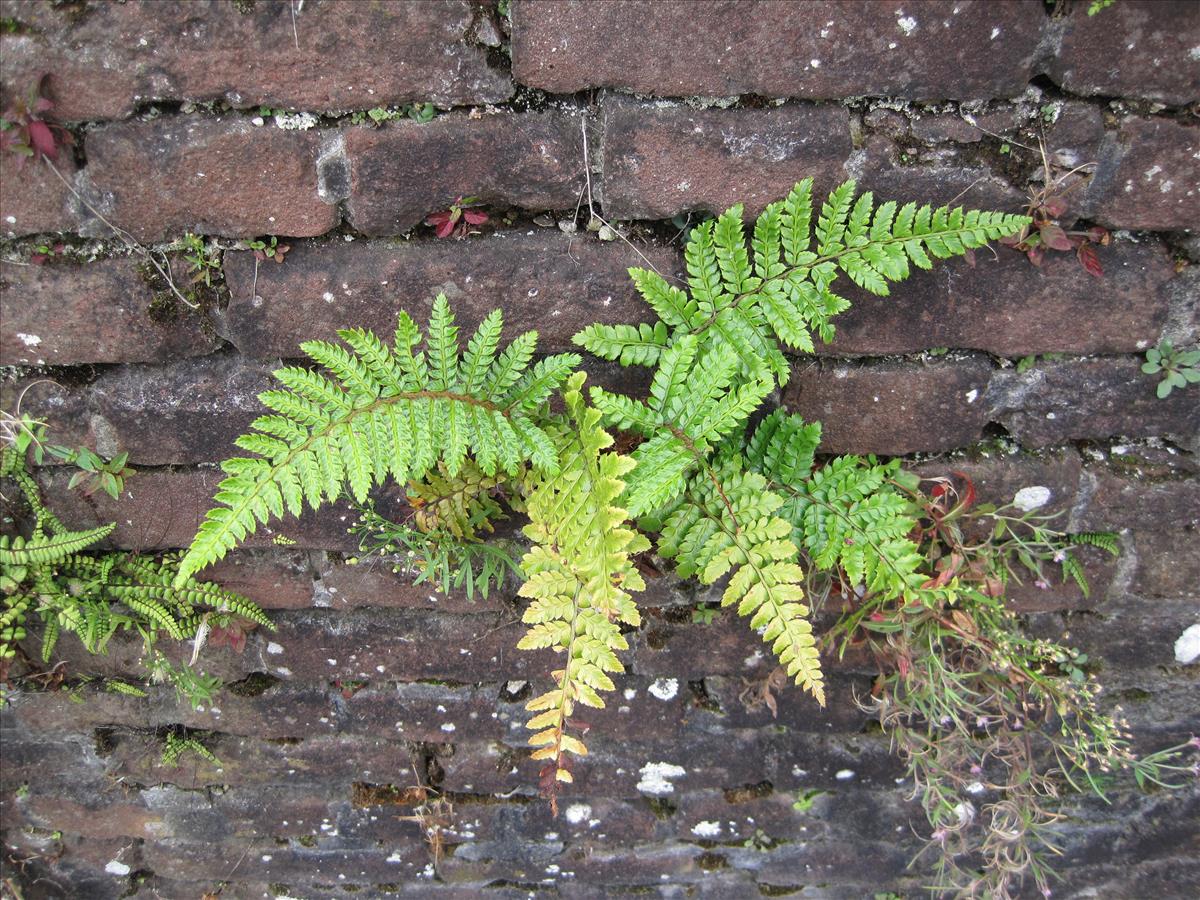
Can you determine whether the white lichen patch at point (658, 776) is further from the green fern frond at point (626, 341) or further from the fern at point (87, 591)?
the green fern frond at point (626, 341)

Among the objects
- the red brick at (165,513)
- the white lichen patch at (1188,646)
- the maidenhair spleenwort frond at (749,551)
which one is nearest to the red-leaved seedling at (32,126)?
the red brick at (165,513)

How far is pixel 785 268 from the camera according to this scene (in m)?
1.54

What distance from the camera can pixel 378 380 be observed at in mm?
1500

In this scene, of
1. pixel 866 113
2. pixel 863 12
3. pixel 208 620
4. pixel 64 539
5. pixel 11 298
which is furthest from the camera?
pixel 208 620

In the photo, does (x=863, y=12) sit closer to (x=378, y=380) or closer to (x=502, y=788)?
(x=378, y=380)

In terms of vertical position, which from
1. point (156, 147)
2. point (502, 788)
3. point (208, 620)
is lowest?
point (502, 788)

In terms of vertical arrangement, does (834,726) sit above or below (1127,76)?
below

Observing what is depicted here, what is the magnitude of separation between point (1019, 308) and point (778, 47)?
762 mm

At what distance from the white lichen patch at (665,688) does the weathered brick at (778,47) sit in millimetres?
1566

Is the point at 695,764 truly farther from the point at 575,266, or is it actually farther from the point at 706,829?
the point at 575,266

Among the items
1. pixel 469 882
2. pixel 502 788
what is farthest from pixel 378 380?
pixel 469 882

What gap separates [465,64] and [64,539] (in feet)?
4.66

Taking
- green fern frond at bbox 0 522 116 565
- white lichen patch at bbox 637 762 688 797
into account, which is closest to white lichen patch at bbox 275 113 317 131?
green fern frond at bbox 0 522 116 565

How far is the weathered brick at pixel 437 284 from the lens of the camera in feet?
5.20
